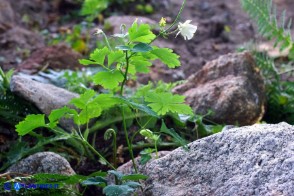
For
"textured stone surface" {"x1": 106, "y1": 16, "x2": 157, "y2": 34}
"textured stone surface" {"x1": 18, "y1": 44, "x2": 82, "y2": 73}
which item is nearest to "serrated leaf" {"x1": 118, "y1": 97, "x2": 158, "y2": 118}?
"textured stone surface" {"x1": 18, "y1": 44, "x2": 82, "y2": 73}

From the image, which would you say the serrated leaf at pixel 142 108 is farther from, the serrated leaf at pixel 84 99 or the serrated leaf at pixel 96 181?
the serrated leaf at pixel 96 181

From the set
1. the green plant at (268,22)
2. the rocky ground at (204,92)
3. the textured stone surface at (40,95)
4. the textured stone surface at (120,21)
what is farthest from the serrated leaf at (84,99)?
the textured stone surface at (120,21)

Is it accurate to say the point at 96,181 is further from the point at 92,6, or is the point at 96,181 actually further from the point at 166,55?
the point at 92,6

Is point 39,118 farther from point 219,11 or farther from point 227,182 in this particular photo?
point 219,11

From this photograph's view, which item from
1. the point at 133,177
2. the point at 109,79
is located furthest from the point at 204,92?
the point at 133,177

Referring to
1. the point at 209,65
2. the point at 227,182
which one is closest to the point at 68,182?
the point at 227,182
